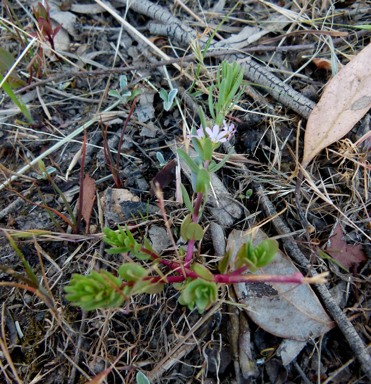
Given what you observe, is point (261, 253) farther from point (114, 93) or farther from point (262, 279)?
point (114, 93)

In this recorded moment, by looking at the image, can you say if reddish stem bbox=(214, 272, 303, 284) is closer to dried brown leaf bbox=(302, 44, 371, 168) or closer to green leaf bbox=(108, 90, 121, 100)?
dried brown leaf bbox=(302, 44, 371, 168)

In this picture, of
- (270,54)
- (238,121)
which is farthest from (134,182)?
(270,54)

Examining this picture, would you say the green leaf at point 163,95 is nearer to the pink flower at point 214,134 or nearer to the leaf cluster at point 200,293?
the pink flower at point 214,134

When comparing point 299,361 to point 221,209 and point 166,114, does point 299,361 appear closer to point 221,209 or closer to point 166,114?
point 221,209

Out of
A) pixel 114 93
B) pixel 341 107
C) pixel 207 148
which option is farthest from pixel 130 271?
pixel 341 107

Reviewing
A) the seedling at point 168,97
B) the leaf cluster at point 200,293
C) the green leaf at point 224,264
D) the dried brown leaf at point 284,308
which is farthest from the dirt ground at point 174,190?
the leaf cluster at point 200,293
